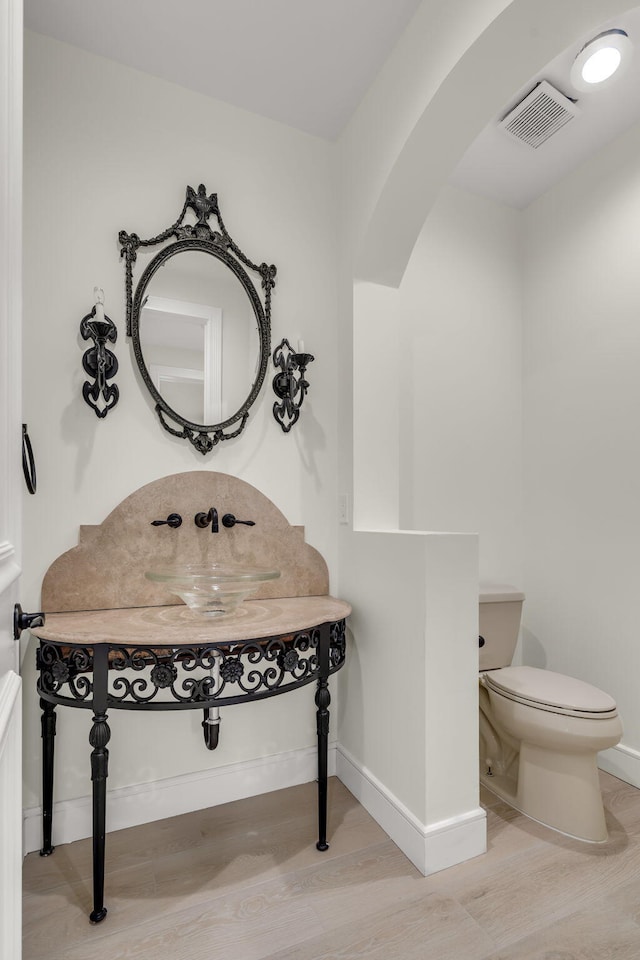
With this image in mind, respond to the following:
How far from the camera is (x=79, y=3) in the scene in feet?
5.53

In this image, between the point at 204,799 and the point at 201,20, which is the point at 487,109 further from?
the point at 204,799

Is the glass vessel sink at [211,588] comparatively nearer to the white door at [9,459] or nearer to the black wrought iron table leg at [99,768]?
the black wrought iron table leg at [99,768]

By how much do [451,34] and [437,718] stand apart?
2082 mm

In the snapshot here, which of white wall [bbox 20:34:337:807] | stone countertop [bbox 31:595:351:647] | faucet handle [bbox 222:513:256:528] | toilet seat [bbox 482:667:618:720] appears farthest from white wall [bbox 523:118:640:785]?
faucet handle [bbox 222:513:256:528]

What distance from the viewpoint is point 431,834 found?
1.58m

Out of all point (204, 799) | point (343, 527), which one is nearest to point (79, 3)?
point (343, 527)

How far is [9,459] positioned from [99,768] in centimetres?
102

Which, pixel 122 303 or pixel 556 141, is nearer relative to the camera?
pixel 122 303

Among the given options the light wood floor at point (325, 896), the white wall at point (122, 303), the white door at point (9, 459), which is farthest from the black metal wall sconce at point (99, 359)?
the light wood floor at point (325, 896)

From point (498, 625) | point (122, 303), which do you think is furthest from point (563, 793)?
point (122, 303)

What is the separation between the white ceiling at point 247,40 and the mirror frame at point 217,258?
42cm

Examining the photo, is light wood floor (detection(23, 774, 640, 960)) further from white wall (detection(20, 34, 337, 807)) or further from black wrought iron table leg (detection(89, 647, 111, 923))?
white wall (detection(20, 34, 337, 807))

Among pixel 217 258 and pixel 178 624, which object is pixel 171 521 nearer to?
pixel 178 624

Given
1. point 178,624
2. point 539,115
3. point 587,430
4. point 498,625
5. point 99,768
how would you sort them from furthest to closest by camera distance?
point 587,430 < point 498,625 < point 539,115 < point 178,624 < point 99,768
